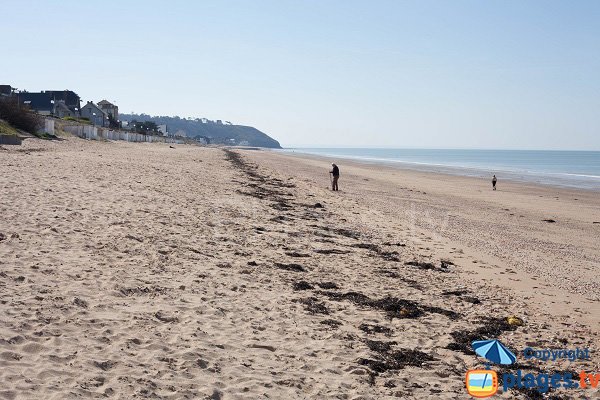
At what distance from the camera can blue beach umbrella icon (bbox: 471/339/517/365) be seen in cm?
673

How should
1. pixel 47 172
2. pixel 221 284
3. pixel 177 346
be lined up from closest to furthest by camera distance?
pixel 177 346, pixel 221 284, pixel 47 172

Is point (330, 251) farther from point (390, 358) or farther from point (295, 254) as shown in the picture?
point (390, 358)

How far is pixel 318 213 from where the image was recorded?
62.2 feet

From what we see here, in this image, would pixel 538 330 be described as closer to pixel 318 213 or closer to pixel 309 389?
pixel 309 389

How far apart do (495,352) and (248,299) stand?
363 centimetres

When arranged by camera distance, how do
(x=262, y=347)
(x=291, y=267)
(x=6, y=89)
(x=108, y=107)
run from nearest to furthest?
(x=262, y=347) → (x=291, y=267) → (x=6, y=89) → (x=108, y=107)

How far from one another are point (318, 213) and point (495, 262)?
290 inches

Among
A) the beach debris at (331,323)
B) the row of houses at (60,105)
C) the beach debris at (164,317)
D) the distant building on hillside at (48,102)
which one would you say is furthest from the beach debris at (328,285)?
the distant building on hillside at (48,102)

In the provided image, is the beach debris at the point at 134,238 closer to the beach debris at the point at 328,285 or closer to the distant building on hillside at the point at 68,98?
the beach debris at the point at 328,285

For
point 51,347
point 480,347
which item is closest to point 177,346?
point 51,347

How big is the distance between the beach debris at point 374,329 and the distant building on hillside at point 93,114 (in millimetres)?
108825

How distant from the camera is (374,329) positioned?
24.8 ft

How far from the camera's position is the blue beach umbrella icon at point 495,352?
22.1ft

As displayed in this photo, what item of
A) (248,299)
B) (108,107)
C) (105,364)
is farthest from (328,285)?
(108,107)
